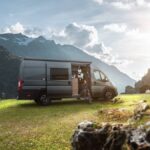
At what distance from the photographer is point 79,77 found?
1319 inches

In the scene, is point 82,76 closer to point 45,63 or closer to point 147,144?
point 45,63

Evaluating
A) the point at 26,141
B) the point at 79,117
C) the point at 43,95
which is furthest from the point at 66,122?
the point at 43,95

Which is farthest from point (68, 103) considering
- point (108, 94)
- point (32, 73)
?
point (32, 73)

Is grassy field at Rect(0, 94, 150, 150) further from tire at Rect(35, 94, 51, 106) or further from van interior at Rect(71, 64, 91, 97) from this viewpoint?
van interior at Rect(71, 64, 91, 97)

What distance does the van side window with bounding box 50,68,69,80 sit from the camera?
31.1 meters

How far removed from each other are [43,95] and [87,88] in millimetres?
4032

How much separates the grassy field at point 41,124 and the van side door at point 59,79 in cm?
131

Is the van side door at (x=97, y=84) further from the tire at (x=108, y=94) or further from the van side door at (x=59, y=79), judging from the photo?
the van side door at (x=59, y=79)

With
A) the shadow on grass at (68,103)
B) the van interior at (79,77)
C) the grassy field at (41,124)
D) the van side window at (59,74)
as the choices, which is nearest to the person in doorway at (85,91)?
the van interior at (79,77)

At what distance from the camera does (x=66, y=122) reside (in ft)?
71.2

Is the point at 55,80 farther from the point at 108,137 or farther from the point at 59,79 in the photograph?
the point at 108,137

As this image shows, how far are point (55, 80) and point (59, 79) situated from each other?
34 centimetres

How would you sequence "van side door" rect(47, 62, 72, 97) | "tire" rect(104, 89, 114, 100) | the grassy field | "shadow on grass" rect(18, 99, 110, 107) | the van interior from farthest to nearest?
"tire" rect(104, 89, 114, 100), the van interior, "shadow on grass" rect(18, 99, 110, 107), "van side door" rect(47, 62, 72, 97), the grassy field

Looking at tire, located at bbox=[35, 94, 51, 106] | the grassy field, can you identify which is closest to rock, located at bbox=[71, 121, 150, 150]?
the grassy field
